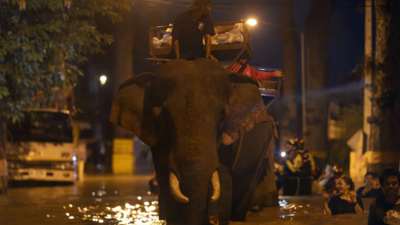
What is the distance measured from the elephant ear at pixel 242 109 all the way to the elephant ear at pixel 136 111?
88 centimetres

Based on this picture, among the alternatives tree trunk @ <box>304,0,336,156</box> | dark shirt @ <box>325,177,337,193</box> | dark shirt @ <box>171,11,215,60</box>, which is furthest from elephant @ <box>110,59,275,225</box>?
tree trunk @ <box>304,0,336,156</box>

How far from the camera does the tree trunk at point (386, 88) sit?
50.5 ft

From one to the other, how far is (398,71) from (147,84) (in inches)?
368

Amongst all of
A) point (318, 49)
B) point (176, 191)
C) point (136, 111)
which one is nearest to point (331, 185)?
point (136, 111)

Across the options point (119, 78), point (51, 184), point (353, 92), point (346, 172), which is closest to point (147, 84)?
point (51, 184)

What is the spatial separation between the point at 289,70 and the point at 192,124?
25.8 m

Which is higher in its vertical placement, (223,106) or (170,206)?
(223,106)

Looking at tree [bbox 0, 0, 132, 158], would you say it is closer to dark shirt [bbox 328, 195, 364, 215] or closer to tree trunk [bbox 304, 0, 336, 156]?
dark shirt [bbox 328, 195, 364, 215]

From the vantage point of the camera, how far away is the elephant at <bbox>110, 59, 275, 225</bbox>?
6.66 meters

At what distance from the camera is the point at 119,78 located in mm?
32719

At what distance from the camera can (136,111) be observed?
768cm

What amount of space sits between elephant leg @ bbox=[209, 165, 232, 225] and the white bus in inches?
492

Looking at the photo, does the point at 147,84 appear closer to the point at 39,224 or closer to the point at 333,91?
the point at 39,224

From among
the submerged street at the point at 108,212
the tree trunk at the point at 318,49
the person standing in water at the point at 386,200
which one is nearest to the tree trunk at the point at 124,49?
the tree trunk at the point at 318,49
